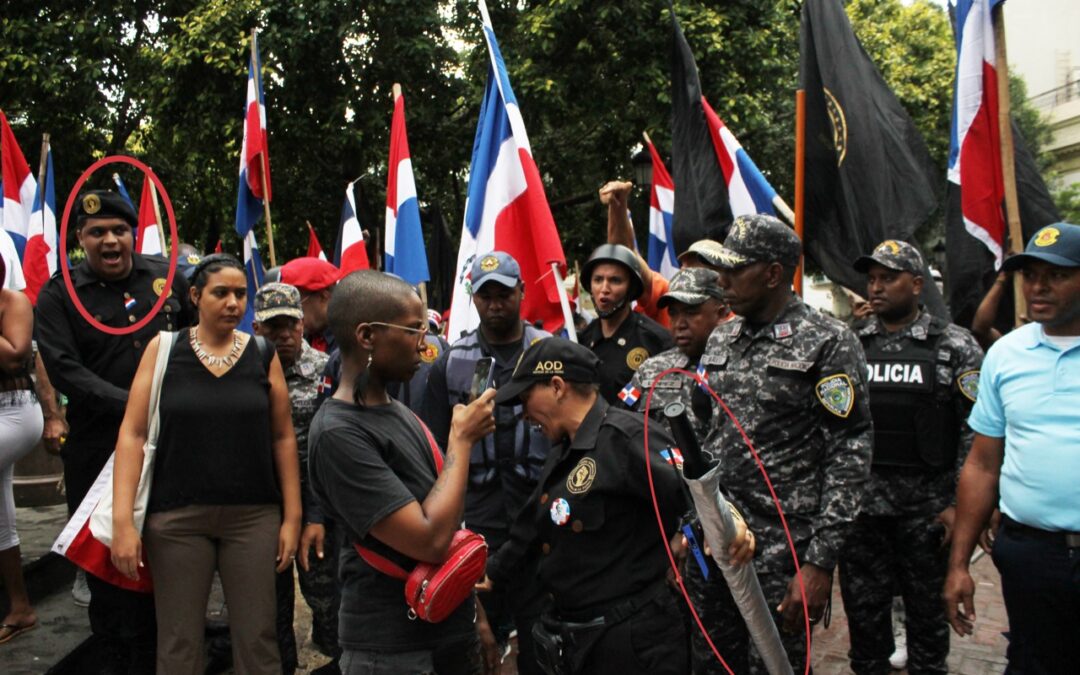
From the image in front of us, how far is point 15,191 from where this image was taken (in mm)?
7547

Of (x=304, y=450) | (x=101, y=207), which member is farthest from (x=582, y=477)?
(x=101, y=207)

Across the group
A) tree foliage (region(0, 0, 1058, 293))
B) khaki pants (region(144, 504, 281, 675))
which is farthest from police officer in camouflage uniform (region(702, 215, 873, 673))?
tree foliage (region(0, 0, 1058, 293))

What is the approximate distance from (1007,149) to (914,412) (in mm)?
1357

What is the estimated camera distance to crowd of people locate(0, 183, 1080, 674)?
2.71 meters

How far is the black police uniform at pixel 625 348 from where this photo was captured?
4934 millimetres

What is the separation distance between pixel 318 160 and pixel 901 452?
11443mm

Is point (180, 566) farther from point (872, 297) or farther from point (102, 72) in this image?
point (102, 72)

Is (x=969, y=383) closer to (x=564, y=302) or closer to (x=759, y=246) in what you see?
(x=759, y=246)

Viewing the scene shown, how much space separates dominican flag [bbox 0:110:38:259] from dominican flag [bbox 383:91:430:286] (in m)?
3.49

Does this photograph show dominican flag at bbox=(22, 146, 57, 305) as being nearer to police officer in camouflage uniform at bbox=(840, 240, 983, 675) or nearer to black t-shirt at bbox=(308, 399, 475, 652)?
black t-shirt at bbox=(308, 399, 475, 652)

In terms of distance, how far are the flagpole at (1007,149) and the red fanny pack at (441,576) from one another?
9.81 feet

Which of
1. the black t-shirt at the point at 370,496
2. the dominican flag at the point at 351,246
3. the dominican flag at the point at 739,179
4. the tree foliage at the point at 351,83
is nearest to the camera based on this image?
the black t-shirt at the point at 370,496

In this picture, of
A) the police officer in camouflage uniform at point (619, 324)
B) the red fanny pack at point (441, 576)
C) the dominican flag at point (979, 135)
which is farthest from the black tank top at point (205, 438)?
the dominican flag at point (979, 135)

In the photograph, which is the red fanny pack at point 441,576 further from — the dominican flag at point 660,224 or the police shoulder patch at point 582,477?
the dominican flag at point 660,224
